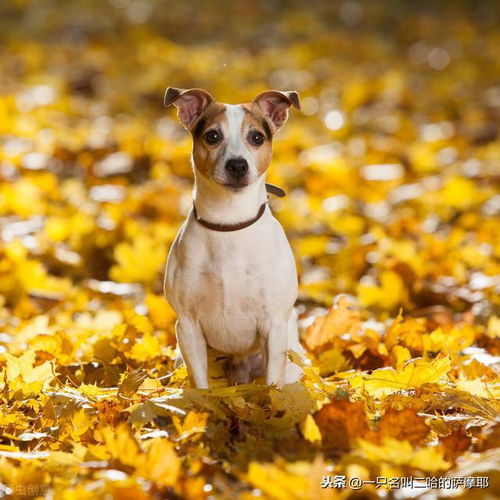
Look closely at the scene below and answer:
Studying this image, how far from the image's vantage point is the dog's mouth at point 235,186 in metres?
3.07

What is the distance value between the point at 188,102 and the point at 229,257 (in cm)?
62

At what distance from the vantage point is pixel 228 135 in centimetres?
314

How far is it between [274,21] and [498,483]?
1106 cm

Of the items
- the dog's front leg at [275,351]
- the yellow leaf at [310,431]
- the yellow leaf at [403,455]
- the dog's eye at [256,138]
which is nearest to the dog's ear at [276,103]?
the dog's eye at [256,138]

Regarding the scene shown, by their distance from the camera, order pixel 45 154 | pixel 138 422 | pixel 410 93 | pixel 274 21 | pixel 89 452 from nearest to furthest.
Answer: pixel 89 452, pixel 138 422, pixel 45 154, pixel 410 93, pixel 274 21

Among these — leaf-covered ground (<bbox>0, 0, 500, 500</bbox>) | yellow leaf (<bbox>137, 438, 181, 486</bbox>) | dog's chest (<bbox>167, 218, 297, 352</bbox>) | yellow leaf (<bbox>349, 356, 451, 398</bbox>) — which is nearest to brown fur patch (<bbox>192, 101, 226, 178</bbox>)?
dog's chest (<bbox>167, 218, 297, 352</bbox>)

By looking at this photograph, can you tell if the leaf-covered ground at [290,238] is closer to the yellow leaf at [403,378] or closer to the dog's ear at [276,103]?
the yellow leaf at [403,378]

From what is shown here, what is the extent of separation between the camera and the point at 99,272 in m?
5.41

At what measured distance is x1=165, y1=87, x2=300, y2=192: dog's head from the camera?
3068mm

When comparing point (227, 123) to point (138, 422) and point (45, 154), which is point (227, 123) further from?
point (45, 154)

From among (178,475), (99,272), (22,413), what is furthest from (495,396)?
(99,272)

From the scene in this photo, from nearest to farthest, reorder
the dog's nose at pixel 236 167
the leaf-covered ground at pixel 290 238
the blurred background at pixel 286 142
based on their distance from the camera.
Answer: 1. the leaf-covered ground at pixel 290 238
2. the dog's nose at pixel 236 167
3. the blurred background at pixel 286 142

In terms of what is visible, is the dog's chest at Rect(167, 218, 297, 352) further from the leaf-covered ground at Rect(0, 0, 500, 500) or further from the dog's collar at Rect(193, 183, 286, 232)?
the leaf-covered ground at Rect(0, 0, 500, 500)

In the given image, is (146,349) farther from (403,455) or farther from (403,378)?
(403,455)
